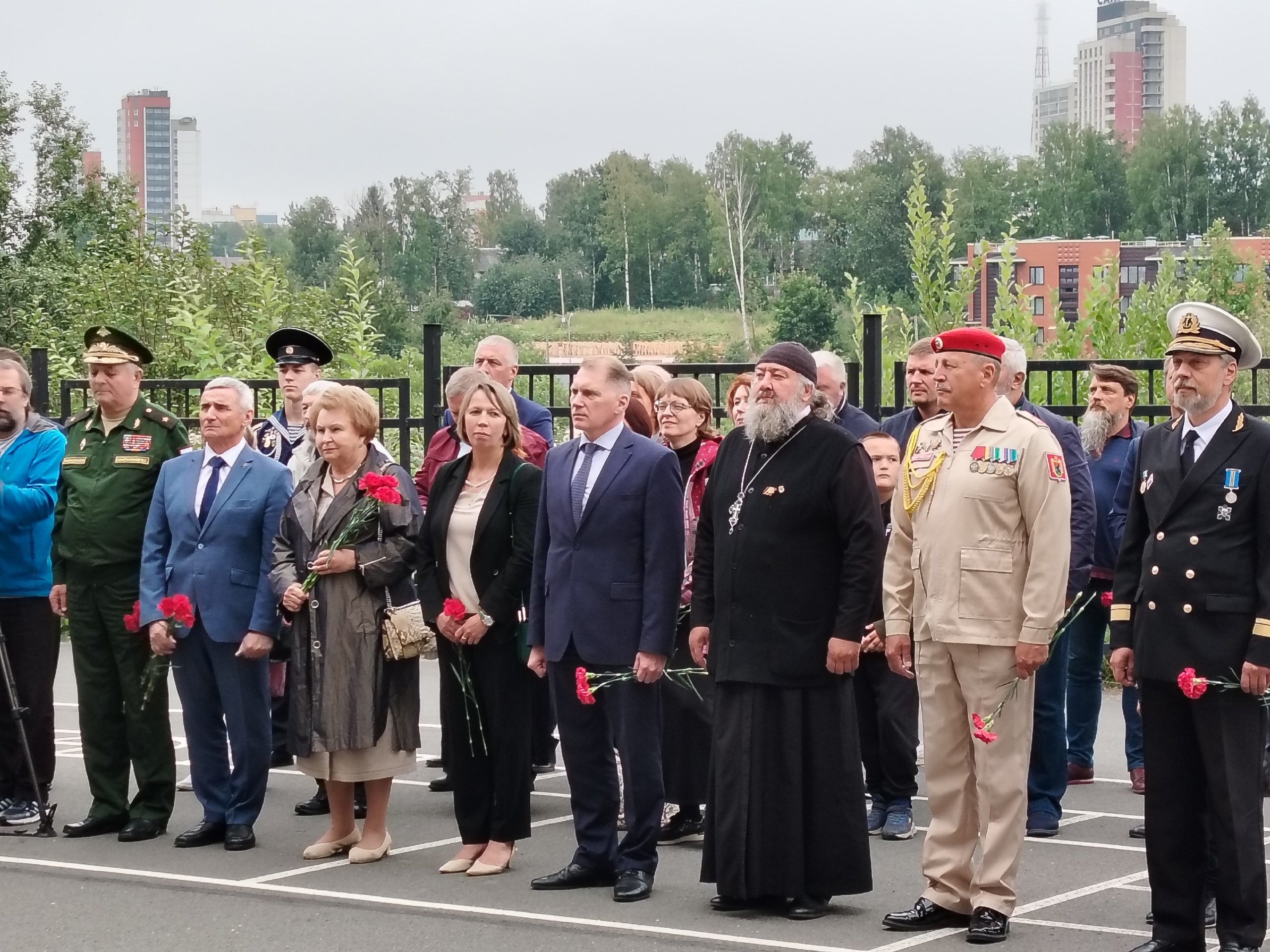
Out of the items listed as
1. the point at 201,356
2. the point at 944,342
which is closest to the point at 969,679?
the point at 944,342

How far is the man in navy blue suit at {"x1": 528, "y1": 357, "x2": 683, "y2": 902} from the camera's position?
704 centimetres

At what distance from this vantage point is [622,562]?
709cm

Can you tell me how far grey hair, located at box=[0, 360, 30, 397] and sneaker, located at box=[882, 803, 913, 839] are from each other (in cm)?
451

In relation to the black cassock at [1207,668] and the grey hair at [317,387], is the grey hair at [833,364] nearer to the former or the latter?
the grey hair at [317,387]

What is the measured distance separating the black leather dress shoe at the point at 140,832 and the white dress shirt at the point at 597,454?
8.84 ft

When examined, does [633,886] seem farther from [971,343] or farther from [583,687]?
[971,343]

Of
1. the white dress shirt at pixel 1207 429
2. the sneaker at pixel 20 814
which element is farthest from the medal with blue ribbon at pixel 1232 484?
the sneaker at pixel 20 814

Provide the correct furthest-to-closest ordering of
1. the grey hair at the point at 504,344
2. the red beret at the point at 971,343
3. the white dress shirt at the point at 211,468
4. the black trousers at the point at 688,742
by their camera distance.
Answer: the grey hair at the point at 504,344
the black trousers at the point at 688,742
the white dress shirt at the point at 211,468
the red beret at the point at 971,343

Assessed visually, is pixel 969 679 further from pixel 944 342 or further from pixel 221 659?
pixel 221 659

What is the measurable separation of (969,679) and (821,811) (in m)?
0.76

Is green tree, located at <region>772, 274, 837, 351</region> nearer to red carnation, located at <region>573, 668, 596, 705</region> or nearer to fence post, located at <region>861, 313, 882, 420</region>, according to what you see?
fence post, located at <region>861, 313, 882, 420</region>

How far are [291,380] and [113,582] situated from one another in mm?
1619

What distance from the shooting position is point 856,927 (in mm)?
6441

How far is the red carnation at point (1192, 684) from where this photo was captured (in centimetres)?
590
